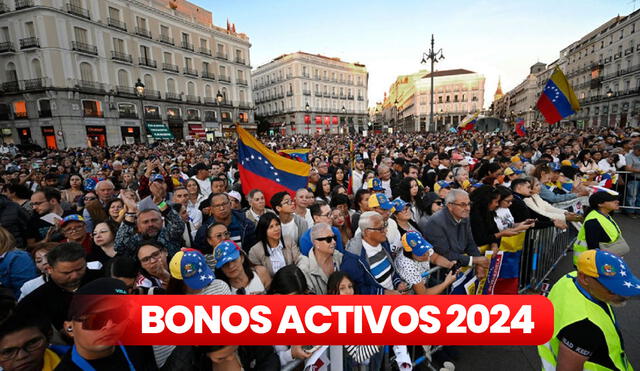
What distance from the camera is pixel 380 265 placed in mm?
2553

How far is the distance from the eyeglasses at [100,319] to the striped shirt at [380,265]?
1.81 metres

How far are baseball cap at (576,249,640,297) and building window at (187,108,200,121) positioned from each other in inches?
1594

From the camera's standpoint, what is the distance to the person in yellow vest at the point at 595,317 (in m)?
1.74

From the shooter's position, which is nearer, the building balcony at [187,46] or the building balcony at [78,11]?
the building balcony at [78,11]

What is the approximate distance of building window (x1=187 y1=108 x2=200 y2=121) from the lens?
121 ft

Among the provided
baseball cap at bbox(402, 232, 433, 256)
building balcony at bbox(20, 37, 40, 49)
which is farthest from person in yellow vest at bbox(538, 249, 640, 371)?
building balcony at bbox(20, 37, 40, 49)

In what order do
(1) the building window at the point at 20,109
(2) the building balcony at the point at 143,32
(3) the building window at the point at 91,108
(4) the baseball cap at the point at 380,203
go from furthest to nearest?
(2) the building balcony at the point at 143,32 < (3) the building window at the point at 91,108 < (1) the building window at the point at 20,109 < (4) the baseball cap at the point at 380,203

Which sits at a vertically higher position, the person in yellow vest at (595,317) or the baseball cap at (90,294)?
the baseball cap at (90,294)

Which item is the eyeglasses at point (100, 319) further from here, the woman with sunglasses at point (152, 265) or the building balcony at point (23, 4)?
the building balcony at point (23, 4)

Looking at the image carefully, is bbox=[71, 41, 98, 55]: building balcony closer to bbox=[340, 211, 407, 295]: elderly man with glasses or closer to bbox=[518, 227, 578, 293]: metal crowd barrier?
bbox=[340, 211, 407, 295]: elderly man with glasses

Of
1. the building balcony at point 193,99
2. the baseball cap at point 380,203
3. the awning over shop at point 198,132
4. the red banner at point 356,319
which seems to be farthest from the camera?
the building balcony at point 193,99

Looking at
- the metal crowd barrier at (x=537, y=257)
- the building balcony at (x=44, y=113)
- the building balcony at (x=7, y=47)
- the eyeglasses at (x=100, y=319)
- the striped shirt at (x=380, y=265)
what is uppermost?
the building balcony at (x=7, y=47)

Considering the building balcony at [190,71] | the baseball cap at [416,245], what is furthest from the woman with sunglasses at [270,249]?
the building balcony at [190,71]

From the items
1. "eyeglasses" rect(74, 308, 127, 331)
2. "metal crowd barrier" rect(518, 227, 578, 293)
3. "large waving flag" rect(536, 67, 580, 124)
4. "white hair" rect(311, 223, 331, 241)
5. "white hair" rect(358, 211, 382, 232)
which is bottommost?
"metal crowd barrier" rect(518, 227, 578, 293)
